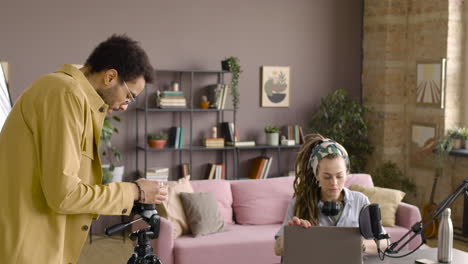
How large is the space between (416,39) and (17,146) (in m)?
5.90

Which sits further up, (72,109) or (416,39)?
(416,39)

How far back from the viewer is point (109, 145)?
20.1 ft

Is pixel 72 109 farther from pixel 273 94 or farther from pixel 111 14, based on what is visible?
pixel 273 94

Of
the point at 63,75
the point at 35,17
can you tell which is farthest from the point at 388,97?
the point at 63,75

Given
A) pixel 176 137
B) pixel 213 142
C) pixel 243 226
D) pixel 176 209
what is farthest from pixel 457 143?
pixel 176 209

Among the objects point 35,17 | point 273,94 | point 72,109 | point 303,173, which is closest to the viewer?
point 72,109

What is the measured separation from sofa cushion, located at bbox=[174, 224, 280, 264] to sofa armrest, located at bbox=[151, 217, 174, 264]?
0.20ft

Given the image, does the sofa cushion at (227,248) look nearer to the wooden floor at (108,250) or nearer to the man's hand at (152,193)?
the wooden floor at (108,250)

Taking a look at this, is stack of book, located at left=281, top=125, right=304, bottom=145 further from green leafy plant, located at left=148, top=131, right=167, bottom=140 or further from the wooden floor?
the wooden floor

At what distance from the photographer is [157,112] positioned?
22.0 feet

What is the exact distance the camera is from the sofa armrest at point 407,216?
201 inches

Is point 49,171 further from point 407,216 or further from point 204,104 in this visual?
point 204,104

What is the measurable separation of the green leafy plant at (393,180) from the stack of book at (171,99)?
2.43 meters

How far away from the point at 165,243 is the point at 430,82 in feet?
12.5
